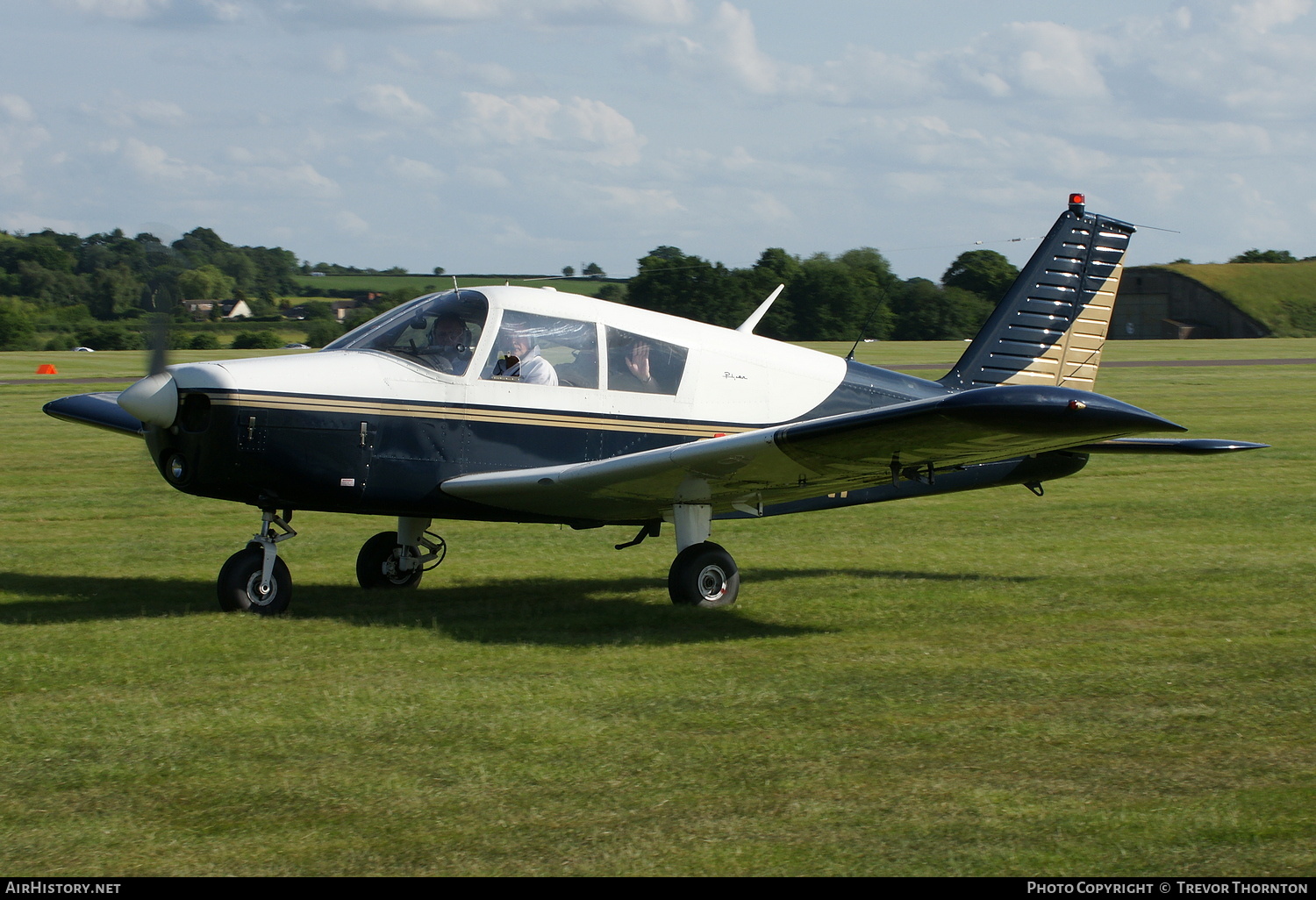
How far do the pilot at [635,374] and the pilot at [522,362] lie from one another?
49 cm

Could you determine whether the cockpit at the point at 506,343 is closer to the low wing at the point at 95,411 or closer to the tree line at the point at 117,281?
the tree line at the point at 117,281

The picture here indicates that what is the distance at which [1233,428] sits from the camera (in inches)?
940

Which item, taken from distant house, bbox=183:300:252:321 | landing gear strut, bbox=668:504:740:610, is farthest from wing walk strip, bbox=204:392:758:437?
distant house, bbox=183:300:252:321

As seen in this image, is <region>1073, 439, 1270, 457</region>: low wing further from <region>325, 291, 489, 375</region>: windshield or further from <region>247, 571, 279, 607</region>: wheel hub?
<region>247, 571, 279, 607</region>: wheel hub

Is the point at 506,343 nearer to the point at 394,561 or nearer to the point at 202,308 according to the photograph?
the point at 394,561

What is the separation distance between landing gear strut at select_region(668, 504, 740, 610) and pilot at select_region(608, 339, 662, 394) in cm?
90

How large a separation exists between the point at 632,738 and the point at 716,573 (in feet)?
10.4

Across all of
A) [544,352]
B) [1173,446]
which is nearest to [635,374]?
[544,352]

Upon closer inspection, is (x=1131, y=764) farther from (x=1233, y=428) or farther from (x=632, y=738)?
(x=1233, y=428)

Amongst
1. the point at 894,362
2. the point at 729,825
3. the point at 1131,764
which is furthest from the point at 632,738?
the point at 894,362

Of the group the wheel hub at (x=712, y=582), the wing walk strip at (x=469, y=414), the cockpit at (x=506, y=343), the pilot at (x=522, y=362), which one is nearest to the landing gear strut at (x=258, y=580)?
the wing walk strip at (x=469, y=414)

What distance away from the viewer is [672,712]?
607cm

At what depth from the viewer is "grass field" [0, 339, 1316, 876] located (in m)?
4.39

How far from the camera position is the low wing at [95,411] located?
10008 mm
